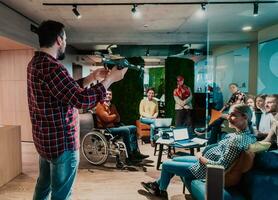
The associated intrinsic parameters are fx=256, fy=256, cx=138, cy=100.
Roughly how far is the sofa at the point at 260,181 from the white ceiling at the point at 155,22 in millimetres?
3001

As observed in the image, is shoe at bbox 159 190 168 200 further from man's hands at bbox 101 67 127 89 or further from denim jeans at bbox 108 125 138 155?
man's hands at bbox 101 67 127 89

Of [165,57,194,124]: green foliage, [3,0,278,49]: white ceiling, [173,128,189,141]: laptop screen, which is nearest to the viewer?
[173,128,189,141]: laptop screen

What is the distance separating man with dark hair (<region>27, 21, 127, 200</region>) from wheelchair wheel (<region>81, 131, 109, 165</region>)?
8.50 ft

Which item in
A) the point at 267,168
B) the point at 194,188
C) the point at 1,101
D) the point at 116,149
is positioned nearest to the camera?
the point at 267,168

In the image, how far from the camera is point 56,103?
4.32 feet

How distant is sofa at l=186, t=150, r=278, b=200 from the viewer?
1.87 meters

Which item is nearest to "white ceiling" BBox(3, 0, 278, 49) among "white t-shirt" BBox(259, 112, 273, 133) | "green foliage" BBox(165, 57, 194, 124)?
"green foliage" BBox(165, 57, 194, 124)

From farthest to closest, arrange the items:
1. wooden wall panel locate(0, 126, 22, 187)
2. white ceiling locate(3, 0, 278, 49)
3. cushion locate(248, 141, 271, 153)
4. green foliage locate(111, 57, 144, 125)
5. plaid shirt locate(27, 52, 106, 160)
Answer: green foliage locate(111, 57, 144, 125), white ceiling locate(3, 0, 278, 49), wooden wall panel locate(0, 126, 22, 187), cushion locate(248, 141, 271, 153), plaid shirt locate(27, 52, 106, 160)

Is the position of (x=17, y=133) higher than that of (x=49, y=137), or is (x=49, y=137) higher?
(x=49, y=137)

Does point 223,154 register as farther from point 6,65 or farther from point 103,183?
point 6,65

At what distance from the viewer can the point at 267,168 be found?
192 centimetres

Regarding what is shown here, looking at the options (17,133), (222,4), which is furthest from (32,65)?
(222,4)

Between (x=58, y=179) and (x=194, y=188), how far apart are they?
1.33 metres

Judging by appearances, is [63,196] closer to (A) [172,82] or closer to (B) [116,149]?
(B) [116,149]
